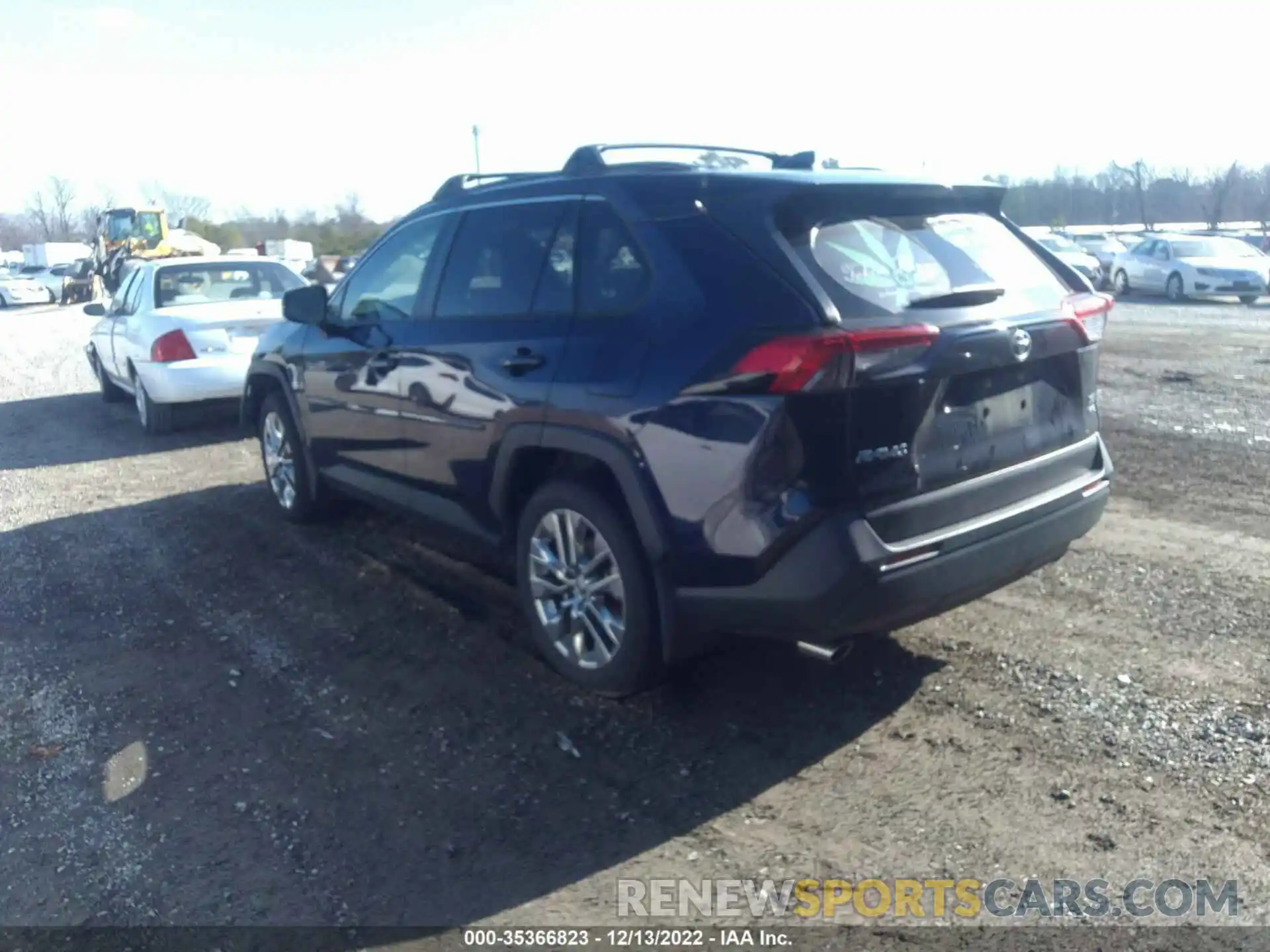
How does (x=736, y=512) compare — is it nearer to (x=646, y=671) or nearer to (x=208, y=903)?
(x=646, y=671)

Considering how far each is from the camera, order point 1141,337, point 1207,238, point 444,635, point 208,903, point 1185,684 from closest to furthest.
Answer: point 208,903 < point 1185,684 < point 444,635 < point 1141,337 < point 1207,238

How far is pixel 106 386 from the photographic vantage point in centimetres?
1245

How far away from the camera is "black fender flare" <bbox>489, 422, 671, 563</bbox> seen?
392 centimetres

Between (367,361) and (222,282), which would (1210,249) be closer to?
(222,282)

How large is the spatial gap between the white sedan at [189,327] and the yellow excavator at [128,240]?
1124 inches

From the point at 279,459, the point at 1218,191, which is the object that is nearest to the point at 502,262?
the point at 279,459

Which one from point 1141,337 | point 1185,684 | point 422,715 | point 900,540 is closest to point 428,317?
point 422,715

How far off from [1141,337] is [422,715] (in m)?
14.4

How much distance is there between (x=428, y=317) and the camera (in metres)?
5.27

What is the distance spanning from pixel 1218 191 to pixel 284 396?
183ft

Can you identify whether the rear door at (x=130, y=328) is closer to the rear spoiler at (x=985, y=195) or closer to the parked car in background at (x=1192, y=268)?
the rear spoiler at (x=985, y=195)

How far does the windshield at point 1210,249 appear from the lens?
25.8 m

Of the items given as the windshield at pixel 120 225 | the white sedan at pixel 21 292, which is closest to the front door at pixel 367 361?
the windshield at pixel 120 225

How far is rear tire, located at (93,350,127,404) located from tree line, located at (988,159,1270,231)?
48.1m
